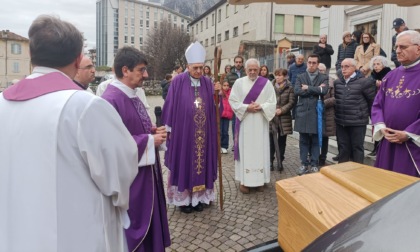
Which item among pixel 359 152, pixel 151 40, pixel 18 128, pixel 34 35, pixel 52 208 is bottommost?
pixel 359 152

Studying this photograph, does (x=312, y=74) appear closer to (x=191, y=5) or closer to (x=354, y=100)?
(x=354, y=100)

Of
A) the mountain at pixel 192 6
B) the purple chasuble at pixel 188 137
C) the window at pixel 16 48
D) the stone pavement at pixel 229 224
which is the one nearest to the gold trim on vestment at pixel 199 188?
the purple chasuble at pixel 188 137

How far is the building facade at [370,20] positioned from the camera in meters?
11.0

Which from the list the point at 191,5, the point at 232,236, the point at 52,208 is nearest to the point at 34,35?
the point at 52,208

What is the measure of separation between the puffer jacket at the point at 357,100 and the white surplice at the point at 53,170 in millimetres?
4691

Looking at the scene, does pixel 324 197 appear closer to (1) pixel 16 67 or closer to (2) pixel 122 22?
(1) pixel 16 67

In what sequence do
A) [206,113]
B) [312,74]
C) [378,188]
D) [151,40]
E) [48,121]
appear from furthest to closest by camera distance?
1. [151,40]
2. [312,74]
3. [206,113]
4. [378,188]
5. [48,121]

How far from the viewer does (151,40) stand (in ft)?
175

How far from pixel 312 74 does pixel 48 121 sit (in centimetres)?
517

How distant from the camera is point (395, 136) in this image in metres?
3.38

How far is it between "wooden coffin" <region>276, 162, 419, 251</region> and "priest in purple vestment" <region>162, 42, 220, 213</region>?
8.25ft

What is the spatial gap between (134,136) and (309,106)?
13.1 feet

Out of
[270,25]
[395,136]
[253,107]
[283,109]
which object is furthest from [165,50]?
[395,136]

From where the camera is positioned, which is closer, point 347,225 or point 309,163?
point 347,225
